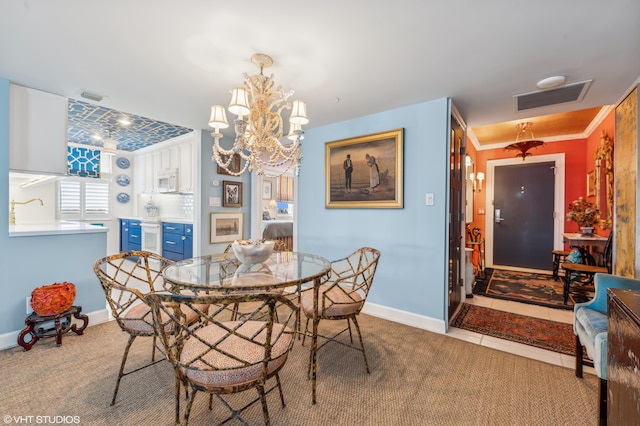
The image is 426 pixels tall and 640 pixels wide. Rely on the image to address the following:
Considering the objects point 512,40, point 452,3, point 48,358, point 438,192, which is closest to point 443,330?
point 438,192

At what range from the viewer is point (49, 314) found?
2.30m

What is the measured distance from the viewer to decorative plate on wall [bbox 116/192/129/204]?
6.01 metres

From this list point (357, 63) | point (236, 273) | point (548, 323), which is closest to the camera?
point (236, 273)

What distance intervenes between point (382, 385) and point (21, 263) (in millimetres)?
3124

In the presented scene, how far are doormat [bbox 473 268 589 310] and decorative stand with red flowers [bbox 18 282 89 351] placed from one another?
184 inches

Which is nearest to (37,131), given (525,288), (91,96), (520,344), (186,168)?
(91,96)

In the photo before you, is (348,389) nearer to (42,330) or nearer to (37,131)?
(42,330)

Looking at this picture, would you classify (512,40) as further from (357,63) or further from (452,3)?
(357,63)

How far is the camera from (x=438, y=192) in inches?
107

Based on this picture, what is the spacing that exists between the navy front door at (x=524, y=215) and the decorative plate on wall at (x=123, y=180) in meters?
7.76

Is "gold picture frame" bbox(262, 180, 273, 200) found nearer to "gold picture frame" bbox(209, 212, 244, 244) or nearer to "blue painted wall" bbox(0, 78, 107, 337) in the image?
"gold picture frame" bbox(209, 212, 244, 244)

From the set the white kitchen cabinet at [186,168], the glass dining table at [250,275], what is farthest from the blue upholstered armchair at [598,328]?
the white kitchen cabinet at [186,168]

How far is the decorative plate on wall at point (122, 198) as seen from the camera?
6.01 m

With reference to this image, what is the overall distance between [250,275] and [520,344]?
2.39 meters
